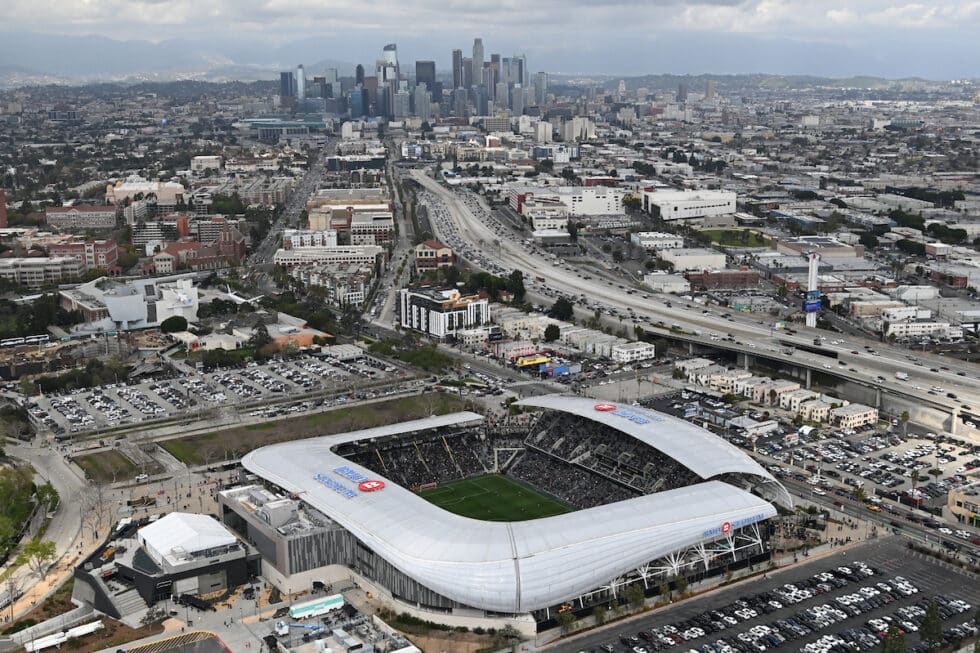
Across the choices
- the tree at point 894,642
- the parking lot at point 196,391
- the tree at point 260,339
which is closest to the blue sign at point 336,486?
the parking lot at point 196,391

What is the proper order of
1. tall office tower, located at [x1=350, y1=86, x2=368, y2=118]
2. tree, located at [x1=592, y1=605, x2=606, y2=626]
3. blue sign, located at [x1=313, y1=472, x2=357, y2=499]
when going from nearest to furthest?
tree, located at [x1=592, y1=605, x2=606, y2=626], blue sign, located at [x1=313, y1=472, x2=357, y2=499], tall office tower, located at [x1=350, y1=86, x2=368, y2=118]

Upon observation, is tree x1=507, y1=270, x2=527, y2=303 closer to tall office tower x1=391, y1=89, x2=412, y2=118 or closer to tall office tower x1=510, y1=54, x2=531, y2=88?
tall office tower x1=391, y1=89, x2=412, y2=118

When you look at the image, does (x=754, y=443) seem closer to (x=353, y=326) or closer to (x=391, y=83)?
(x=353, y=326)

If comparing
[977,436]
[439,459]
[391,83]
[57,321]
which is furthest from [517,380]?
[391,83]

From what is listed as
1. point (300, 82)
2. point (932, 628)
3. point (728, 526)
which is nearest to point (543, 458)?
point (728, 526)

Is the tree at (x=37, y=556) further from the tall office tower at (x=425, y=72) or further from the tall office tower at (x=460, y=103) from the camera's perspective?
the tall office tower at (x=425, y=72)

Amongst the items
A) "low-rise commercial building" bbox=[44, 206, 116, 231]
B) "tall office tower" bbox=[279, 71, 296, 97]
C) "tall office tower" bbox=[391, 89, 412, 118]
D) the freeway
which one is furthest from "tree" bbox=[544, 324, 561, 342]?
"tall office tower" bbox=[279, 71, 296, 97]
